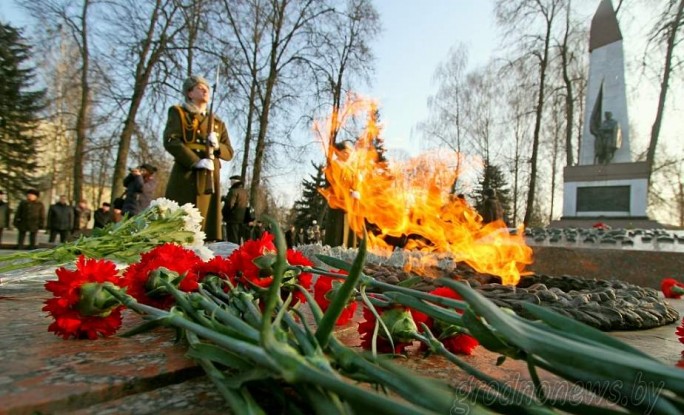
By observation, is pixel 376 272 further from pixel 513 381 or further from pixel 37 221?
pixel 37 221

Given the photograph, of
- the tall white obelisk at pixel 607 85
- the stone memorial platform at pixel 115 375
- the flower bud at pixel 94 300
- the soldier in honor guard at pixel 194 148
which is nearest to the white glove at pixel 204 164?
the soldier in honor guard at pixel 194 148

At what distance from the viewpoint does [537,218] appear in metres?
32.8

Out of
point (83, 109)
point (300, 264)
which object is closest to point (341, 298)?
point (300, 264)

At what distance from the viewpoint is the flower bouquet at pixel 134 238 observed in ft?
6.06

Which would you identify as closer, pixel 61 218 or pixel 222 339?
pixel 222 339

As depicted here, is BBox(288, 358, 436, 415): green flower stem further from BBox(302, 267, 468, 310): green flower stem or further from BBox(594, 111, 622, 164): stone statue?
BBox(594, 111, 622, 164): stone statue

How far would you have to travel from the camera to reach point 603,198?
45.7ft

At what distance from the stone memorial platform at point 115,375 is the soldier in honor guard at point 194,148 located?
12.2 feet

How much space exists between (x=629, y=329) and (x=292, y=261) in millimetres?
1794

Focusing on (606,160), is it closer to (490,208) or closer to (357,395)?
(490,208)

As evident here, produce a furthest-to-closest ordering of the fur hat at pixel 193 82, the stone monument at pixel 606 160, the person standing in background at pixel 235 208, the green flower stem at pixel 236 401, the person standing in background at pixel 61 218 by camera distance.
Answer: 1. the stone monument at pixel 606 160
2. the person standing in background at pixel 61 218
3. the person standing in background at pixel 235 208
4. the fur hat at pixel 193 82
5. the green flower stem at pixel 236 401

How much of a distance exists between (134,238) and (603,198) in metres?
15.1

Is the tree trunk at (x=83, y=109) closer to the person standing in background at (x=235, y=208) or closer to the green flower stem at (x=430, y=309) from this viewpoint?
the person standing in background at (x=235, y=208)

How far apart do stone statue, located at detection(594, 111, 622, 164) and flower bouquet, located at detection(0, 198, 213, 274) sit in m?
15.9
